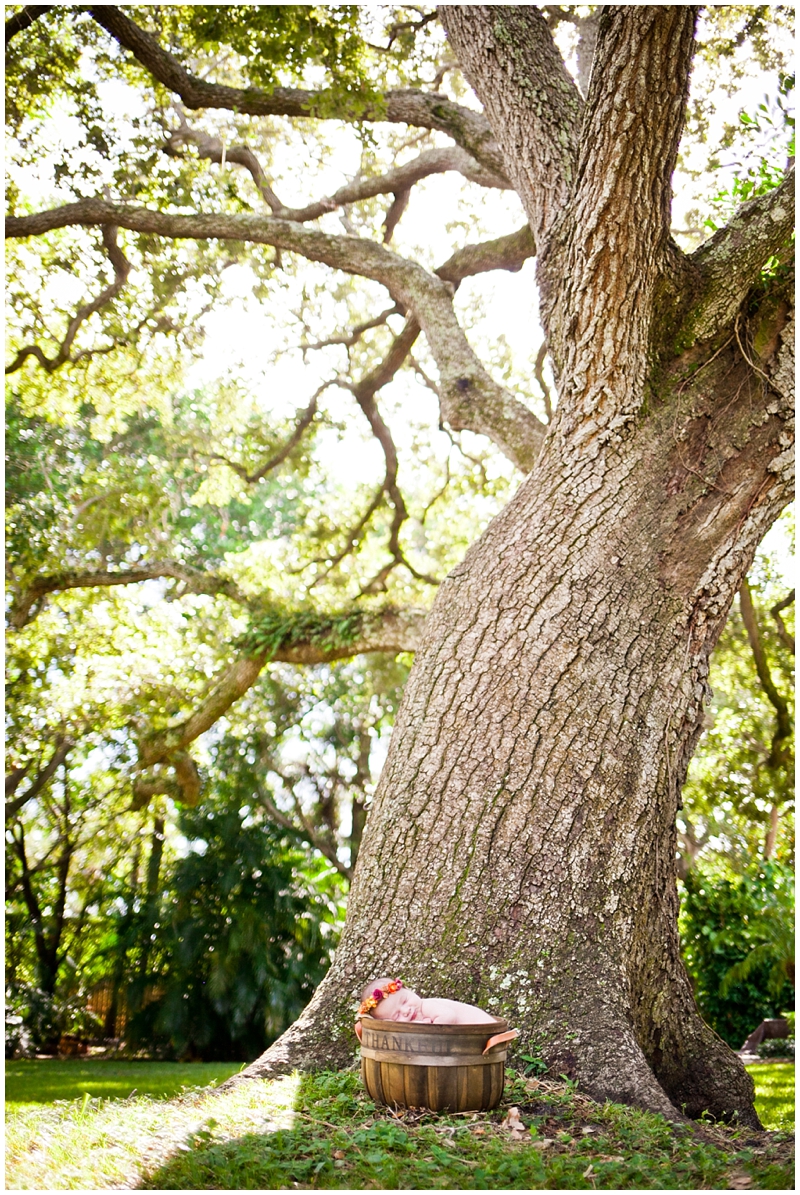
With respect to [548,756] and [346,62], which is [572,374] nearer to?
[548,756]

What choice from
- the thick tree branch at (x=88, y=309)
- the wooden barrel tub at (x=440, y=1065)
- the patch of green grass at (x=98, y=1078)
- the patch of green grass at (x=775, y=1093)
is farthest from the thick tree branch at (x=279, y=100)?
the patch of green grass at (x=98, y=1078)

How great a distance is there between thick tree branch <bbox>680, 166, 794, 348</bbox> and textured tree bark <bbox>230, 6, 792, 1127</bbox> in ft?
0.13

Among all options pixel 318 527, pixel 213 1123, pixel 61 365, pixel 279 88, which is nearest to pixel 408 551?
pixel 318 527

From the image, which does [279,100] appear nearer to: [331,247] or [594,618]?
[331,247]

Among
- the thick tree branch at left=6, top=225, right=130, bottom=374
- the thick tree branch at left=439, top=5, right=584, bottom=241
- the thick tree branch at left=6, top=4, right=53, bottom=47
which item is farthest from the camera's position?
the thick tree branch at left=6, top=225, right=130, bottom=374

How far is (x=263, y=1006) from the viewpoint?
1029 cm

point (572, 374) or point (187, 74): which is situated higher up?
point (187, 74)

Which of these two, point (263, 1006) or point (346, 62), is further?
point (263, 1006)

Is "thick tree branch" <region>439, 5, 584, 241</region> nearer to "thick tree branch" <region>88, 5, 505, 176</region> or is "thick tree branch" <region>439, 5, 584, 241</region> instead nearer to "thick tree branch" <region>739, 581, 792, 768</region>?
"thick tree branch" <region>88, 5, 505, 176</region>

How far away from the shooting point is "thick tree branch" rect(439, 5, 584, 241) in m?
5.52

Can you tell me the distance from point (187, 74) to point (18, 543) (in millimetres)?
4659

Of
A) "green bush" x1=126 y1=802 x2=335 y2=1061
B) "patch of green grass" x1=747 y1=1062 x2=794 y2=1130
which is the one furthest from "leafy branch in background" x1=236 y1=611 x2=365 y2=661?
"patch of green grass" x1=747 y1=1062 x2=794 y2=1130

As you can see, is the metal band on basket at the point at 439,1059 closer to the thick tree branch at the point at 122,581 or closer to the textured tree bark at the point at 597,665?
the textured tree bark at the point at 597,665

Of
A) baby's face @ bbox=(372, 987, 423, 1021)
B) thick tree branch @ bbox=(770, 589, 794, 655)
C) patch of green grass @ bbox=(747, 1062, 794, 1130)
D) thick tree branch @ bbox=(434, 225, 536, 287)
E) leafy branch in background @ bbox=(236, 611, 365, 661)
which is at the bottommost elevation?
patch of green grass @ bbox=(747, 1062, 794, 1130)
